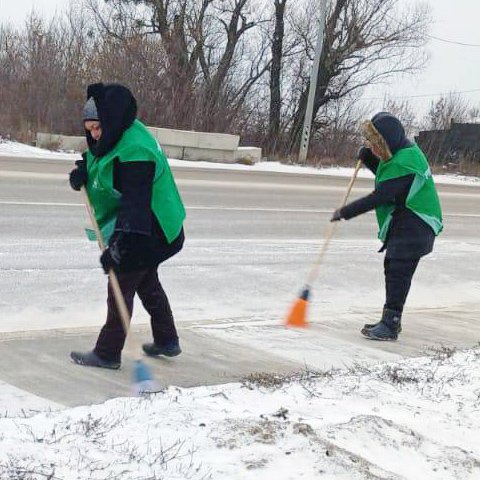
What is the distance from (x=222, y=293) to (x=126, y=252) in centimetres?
296

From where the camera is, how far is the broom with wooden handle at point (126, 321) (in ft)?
13.1

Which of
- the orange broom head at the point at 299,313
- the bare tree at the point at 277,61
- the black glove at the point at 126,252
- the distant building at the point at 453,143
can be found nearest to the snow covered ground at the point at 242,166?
the distant building at the point at 453,143

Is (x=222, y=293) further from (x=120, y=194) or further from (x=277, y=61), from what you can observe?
(x=277, y=61)

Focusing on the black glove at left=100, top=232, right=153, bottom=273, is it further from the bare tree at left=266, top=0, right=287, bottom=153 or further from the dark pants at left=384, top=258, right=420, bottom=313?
the bare tree at left=266, top=0, right=287, bottom=153

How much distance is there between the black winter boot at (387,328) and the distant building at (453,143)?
2580 cm

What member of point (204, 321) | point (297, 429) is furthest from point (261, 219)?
point (297, 429)

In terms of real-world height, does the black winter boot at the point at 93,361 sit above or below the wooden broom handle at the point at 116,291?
below

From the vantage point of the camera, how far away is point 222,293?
713 cm

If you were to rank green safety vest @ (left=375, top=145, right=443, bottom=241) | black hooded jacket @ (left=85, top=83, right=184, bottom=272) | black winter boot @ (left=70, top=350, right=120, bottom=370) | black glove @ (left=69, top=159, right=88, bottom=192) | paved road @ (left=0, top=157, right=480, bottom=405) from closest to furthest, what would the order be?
black hooded jacket @ (left=85, top=83, right=184, bottom=272)
black glove @ (left=69, top=159, right=88, bottom=192)
black winter boot @ (left=70, top=350, right=120, bottom=370)
paved road @ (left=0, top=157, right=480, bottom=405)
green safety vest @ (left=375, top=145, right=443, bottom=241)

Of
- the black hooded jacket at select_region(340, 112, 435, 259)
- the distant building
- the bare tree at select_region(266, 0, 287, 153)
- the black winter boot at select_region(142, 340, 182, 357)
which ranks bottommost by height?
the black winter boot at select_region(142, 340, 182, 357)

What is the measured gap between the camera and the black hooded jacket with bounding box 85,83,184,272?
4.10m

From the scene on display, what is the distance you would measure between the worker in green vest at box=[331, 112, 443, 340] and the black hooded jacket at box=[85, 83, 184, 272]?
193 centimetres

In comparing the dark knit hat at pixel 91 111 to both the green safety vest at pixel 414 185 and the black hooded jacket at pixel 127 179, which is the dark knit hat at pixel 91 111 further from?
the green safety vest at pixel 414 185

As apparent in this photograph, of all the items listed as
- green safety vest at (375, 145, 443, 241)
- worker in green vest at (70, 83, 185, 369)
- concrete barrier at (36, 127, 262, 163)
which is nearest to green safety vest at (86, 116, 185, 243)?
worker in green vest at (70, 83, 185, 369)
